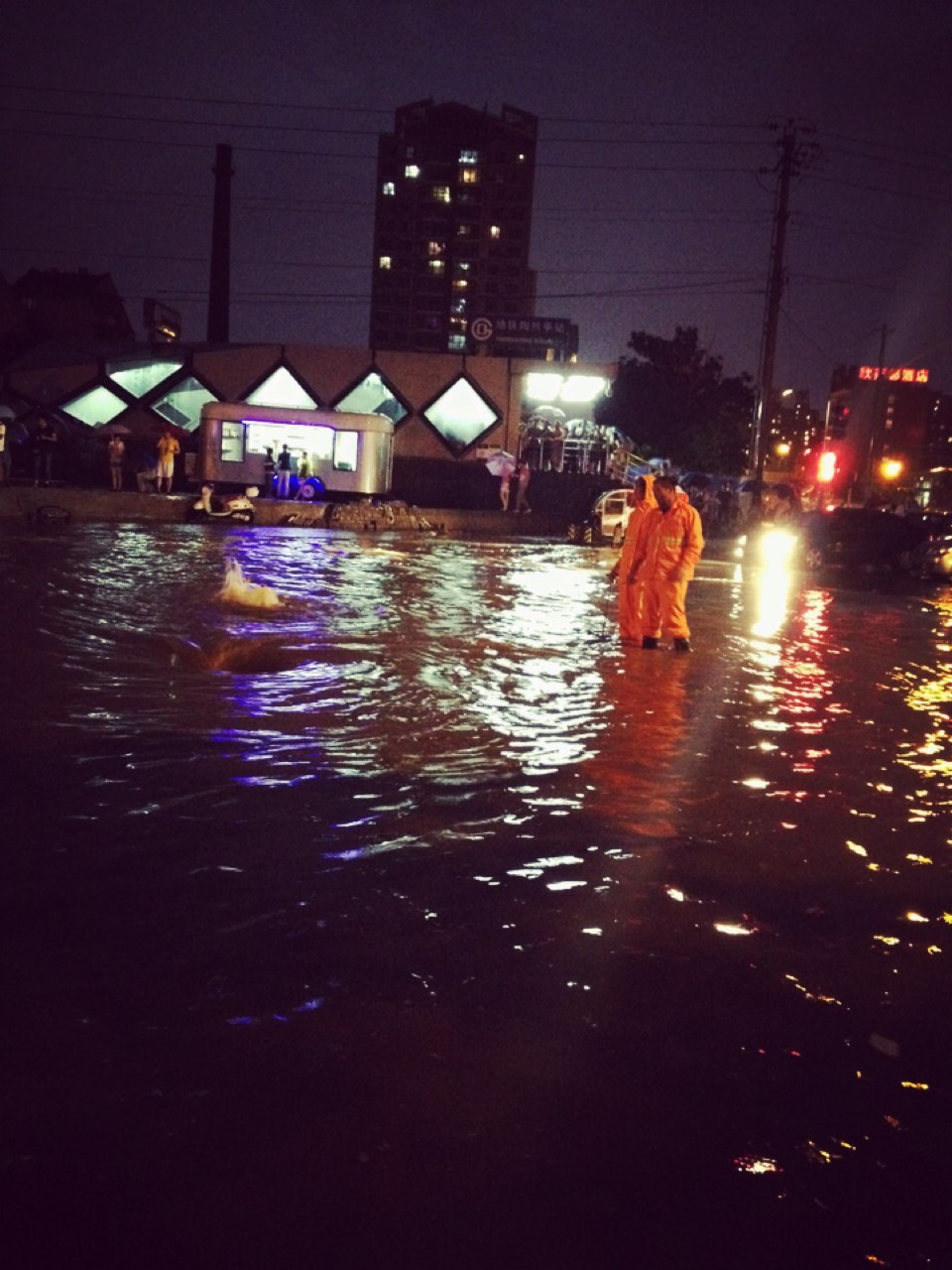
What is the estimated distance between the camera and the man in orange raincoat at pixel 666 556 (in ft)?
33.9

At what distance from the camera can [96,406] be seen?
4269cm

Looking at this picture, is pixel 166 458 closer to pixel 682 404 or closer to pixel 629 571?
pixel 629 571

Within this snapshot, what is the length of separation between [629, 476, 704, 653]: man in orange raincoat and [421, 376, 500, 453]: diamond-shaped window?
33.1 metres

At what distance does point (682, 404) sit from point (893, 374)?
1188cm

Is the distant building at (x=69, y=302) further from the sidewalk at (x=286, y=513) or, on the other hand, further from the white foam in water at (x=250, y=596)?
the white foam in water at (x=250, y=596)

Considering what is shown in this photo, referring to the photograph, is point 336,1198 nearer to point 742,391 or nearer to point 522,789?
point 522,789

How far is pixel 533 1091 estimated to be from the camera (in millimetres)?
2861

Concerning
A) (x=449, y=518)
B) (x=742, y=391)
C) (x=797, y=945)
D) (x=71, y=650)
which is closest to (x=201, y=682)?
(x=71, y=650)

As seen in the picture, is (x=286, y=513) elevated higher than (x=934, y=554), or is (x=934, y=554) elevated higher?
(x=934, y=554)

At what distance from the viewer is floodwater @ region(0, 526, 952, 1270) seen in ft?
7.89

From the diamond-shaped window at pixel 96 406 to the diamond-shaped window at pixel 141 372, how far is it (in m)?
0.62

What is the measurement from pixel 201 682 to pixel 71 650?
5.45 feet

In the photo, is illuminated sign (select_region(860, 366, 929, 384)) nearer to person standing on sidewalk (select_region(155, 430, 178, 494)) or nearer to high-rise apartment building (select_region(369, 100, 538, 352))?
person standing on sidewalk (select_region(155, 430, 178, 494))

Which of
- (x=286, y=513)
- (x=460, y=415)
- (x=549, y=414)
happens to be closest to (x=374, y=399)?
(x=460, y=415)
